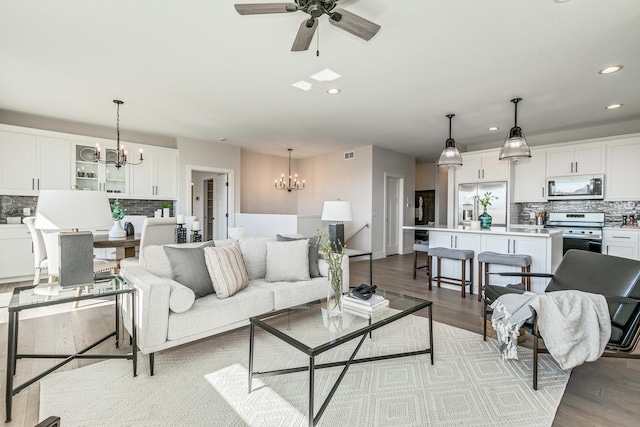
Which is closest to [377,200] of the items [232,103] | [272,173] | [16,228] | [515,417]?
[272,173]

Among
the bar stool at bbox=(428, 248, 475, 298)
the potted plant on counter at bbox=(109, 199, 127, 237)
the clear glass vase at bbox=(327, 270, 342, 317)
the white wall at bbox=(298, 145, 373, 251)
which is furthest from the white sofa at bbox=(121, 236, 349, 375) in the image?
the white wall at bbox=(298, 145, 373, 251)

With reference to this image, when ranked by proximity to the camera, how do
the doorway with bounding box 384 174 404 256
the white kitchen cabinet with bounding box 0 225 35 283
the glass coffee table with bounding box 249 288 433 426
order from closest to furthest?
the glass coffee table with bounding box 249 288 433 426
the white kitchen cabinet with bounding box 0 225 35 283
the doorway with bounding box 384 174 404 256

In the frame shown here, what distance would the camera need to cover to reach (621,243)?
4.95m

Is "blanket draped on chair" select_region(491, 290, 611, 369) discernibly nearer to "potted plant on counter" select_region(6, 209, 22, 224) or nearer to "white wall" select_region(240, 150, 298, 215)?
"white wall" select_region(240, 150, 298, 215)

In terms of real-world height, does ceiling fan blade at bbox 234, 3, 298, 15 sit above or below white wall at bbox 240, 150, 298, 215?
above

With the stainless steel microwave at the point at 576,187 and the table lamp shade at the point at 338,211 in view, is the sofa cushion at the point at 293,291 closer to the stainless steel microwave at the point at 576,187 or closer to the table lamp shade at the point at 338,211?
the table lamp shade at the point at 338,211

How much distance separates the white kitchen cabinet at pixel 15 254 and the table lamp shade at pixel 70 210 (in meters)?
3.78

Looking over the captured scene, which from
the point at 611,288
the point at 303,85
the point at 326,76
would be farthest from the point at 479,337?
the point at 303,85

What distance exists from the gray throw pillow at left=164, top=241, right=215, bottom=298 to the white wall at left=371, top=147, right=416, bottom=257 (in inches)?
195

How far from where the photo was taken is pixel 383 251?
24.2 ft

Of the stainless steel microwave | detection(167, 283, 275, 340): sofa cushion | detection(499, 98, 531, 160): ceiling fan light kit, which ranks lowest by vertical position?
detection(167, 283, 275, 340): sofa cushion

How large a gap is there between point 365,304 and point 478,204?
525 centimetres

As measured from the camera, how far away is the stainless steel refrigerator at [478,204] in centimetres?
618

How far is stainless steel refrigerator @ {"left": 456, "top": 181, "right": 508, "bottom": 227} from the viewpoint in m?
6.18
